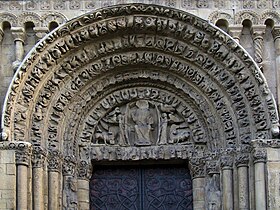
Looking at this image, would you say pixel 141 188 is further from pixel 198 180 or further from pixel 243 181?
pixel 243 181

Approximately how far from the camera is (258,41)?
1031 cm

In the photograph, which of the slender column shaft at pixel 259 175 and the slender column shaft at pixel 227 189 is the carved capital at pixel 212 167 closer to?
the slender column shaft at pixel 227 189

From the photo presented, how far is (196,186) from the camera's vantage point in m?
10.7

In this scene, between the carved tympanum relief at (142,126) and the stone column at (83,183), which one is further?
the carved tympanum relief at (142,126)

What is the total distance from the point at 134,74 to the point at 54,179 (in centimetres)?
191

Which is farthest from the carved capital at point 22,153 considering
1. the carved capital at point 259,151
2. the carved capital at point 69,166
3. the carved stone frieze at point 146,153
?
the carved capital at point 259,151

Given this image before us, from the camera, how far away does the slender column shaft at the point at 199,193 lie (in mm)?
10617

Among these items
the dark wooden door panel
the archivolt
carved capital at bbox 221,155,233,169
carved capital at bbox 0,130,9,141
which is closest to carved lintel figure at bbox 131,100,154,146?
the archivolt

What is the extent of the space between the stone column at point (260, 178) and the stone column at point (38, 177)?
9.34 feet

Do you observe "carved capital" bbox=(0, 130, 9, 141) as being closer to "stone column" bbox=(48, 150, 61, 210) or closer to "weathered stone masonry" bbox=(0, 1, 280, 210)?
"weathered stone masonry" bbox=(0, 1, 280, 210)

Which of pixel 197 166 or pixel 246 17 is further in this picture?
pixel 197 166

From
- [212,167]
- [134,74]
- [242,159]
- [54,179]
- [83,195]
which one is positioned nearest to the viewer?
[242,159]

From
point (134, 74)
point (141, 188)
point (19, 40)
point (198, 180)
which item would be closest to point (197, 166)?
point (198, 180)

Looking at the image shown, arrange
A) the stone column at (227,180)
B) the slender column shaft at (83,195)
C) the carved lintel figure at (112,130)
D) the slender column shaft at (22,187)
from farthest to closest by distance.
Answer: the carved lintel figure at (112,130) → the slender column shaft at (83,195) → the stone column at (227,180) → the slender column shaft at (22,187)
